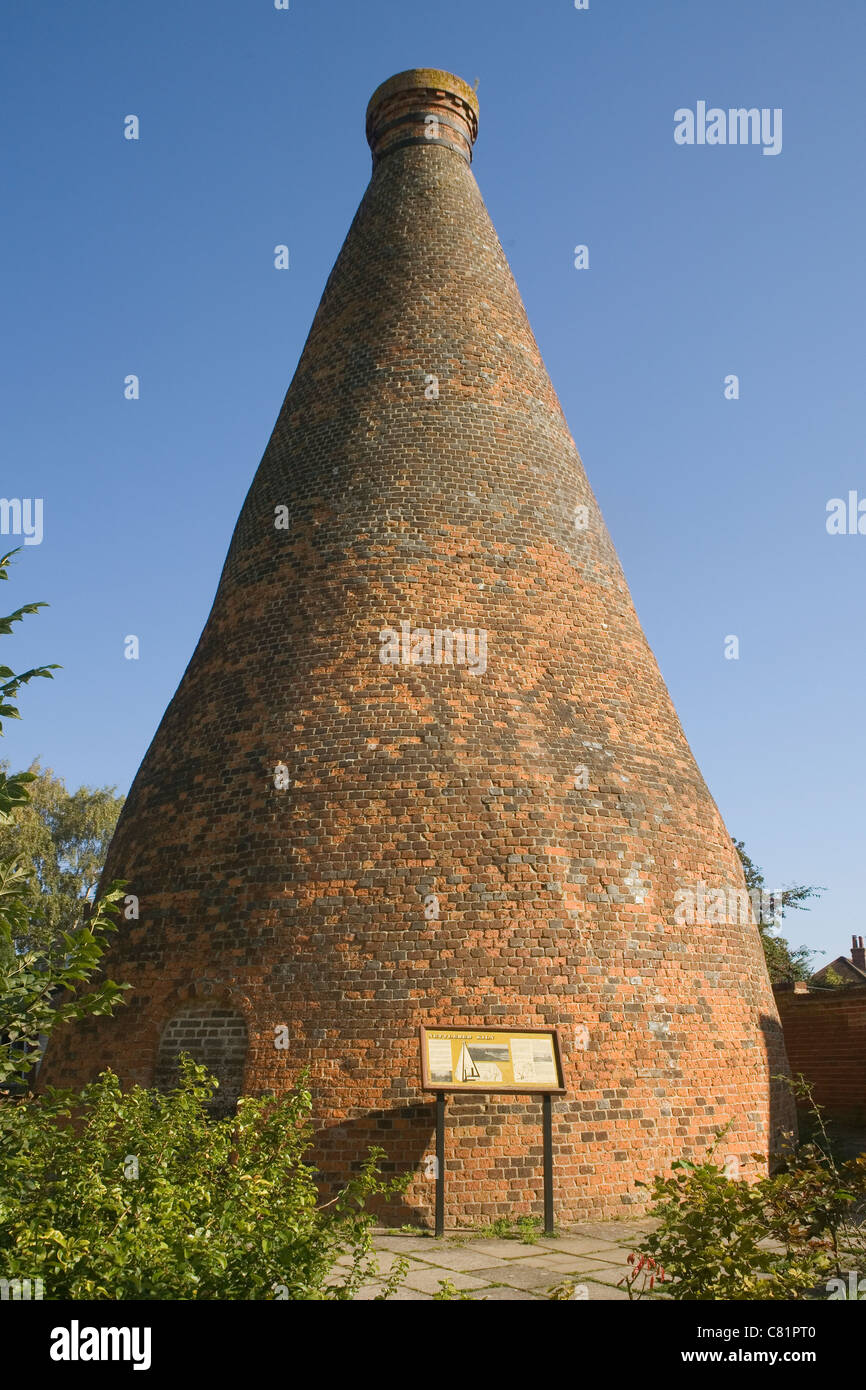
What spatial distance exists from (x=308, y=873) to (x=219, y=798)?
131cm

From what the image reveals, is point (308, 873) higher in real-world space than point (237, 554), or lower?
lower

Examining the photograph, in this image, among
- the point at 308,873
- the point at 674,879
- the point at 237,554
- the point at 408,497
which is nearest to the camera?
the point at 308,873

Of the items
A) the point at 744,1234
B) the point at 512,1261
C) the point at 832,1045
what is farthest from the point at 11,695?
the point at 832,1045

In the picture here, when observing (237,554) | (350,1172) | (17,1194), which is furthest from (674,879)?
(17,1194)

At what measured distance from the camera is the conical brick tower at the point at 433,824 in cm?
802

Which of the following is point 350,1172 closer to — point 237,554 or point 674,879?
point 674,879

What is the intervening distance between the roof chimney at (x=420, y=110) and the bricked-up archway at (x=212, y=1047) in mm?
11541

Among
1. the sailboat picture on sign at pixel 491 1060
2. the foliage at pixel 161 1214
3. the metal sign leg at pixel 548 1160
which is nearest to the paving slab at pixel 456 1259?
the metal sign leg at pixel 548 1160

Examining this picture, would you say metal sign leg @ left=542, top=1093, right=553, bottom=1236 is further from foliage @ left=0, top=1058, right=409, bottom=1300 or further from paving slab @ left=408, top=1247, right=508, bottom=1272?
foliage @ left=0, top=1058, right=409, bottom=1300

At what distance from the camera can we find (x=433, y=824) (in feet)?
28.3

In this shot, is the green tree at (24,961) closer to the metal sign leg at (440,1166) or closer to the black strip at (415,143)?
the metal sign leg at (440,1166)

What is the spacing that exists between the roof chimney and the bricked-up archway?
11.5 metres

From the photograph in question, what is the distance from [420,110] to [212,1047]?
12.4 metres
